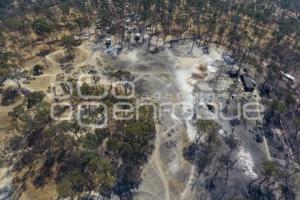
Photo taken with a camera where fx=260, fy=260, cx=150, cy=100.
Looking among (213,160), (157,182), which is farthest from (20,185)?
(213,160)

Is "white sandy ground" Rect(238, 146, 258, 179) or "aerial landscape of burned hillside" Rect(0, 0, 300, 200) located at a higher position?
"aerial landscape of burned hillside" Rect(0, 0, 300, 200)

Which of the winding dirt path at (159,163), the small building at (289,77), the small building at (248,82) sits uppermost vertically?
the small building at (248,82)

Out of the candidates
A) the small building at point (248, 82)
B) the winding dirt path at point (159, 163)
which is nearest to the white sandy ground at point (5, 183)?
the winding dirt path at point (159, 163)

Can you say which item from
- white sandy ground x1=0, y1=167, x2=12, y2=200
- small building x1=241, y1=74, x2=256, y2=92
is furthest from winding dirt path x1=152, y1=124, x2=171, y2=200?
small building x1=241, y1=74, x2=256, y2=92

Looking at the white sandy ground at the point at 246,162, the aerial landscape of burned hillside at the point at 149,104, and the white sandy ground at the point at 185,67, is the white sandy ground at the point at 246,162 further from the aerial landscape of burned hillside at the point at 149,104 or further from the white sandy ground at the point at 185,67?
the aerial landscape of burned hillside at the point at 149,104

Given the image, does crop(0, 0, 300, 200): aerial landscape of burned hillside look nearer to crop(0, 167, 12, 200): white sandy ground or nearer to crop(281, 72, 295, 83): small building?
crop(0, 167, 12, 200): white sandy ground
